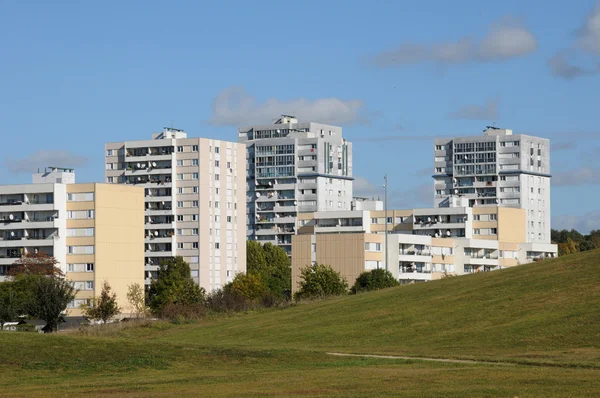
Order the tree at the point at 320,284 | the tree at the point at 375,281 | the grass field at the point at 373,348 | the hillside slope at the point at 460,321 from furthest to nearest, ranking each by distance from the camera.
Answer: the tree at the point at 375,281, the tree at the point at 320,284, the hillside slope at the point at 460,321, the grass field at the point at 373,348

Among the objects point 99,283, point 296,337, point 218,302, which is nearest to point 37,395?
point 296,337

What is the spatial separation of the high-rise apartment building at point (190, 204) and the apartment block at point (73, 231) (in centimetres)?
2799

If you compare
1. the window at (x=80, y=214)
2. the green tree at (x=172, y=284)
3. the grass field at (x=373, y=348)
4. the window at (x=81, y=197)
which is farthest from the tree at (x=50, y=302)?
the window at (x=81, y=197)

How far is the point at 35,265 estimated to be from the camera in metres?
142

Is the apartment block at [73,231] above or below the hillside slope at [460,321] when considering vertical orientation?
above

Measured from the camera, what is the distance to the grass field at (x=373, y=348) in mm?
38219

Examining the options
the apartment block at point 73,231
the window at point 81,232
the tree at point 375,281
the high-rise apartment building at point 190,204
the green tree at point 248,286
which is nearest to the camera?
the tree at point 375,281

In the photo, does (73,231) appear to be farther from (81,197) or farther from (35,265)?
(35,265)

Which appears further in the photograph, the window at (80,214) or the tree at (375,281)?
the window at (80,214)

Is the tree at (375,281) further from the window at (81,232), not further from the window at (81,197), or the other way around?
the window at (81,197)

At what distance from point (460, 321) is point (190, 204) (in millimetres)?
123421

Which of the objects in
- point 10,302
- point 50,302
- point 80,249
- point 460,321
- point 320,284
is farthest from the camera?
point 80,249

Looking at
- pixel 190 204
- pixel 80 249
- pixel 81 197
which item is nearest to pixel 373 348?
pixel 80 249

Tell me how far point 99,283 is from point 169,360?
349 ft
